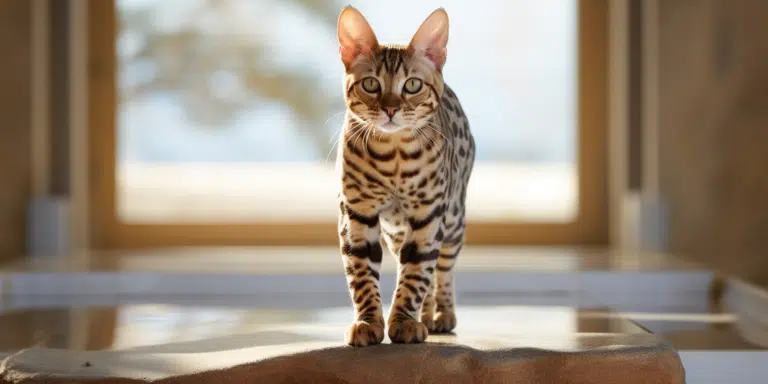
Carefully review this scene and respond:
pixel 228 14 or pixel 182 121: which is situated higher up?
pixel 228 14

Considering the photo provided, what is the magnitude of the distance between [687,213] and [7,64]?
2.52 m

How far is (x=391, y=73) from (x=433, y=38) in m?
0.13

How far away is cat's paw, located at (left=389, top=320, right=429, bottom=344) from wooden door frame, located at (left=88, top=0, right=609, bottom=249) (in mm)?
2596

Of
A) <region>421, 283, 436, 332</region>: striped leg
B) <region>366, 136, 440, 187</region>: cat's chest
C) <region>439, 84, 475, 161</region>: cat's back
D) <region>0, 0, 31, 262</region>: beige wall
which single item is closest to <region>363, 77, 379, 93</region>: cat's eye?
<region>366, 136, 440, 187</region>: cat's chest

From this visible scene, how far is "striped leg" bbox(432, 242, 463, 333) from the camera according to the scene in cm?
222

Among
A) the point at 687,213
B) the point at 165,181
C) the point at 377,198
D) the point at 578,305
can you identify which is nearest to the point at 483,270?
the point at 578,305

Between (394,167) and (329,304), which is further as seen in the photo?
(329,304)

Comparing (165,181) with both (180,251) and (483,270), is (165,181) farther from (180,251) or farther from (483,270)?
(483,270)

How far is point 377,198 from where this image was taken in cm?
199

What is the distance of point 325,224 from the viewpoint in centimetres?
457

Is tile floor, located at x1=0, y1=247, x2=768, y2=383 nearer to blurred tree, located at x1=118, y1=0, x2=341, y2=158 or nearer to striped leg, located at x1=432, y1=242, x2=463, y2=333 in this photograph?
striped leg, located at x1=432, y1=242, x2=463, y2=333

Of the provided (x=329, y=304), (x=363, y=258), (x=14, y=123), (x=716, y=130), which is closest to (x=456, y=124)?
(x=363, y=258)

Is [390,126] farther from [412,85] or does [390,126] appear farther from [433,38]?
[433,38]

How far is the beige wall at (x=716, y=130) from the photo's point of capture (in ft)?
10.6
